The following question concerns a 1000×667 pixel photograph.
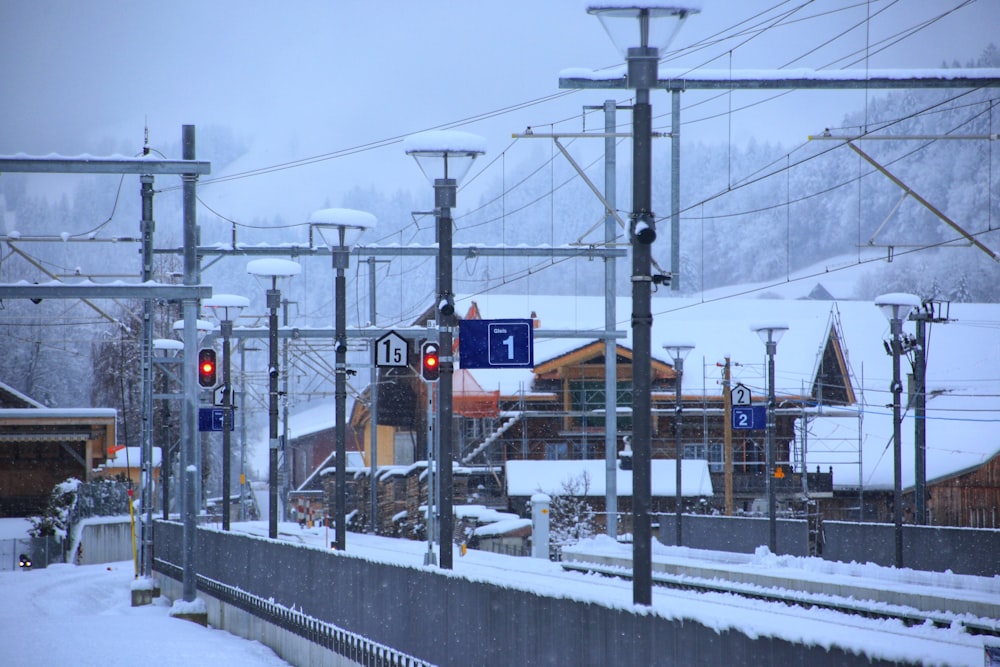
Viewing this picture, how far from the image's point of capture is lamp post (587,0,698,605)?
394 inches

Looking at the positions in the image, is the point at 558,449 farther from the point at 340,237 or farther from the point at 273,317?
the point at 340,237

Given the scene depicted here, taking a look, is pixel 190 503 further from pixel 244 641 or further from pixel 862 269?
pixel 862 269

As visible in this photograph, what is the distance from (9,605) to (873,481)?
110ft

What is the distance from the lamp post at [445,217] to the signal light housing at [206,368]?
811 centimetres

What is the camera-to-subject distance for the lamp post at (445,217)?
16297 millimetres

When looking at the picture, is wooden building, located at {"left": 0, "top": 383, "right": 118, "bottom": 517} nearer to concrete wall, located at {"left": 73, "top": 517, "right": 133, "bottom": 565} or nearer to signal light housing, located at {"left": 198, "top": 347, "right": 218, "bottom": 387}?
concrete wall, located at {"left": 73, "top": 517, "right": 133, "bottom": 565}

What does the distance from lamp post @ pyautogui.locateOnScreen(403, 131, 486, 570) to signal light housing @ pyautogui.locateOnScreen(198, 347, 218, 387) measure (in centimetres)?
811

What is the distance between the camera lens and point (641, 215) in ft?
33.5

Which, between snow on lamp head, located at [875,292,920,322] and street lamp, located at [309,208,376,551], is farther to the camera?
snow on lamp head, located at [875,292,920,322]

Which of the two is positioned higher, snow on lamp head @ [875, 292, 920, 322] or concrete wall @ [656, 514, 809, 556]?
snow on lamp head @ [875, 292, 920, 322]

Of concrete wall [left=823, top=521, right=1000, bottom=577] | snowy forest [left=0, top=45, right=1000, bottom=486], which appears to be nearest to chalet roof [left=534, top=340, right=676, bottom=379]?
concrete wall [left=823, top=521, right=1000, bottom=577]

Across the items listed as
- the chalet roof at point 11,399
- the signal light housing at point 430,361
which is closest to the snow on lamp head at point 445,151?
the signal light housing at point 430,361

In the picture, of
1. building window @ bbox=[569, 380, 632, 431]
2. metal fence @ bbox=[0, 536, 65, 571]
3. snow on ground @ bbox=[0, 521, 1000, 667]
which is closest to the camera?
snow on ground @ bbox=[0, 521, 1000, 667]

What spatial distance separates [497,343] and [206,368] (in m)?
7.46
